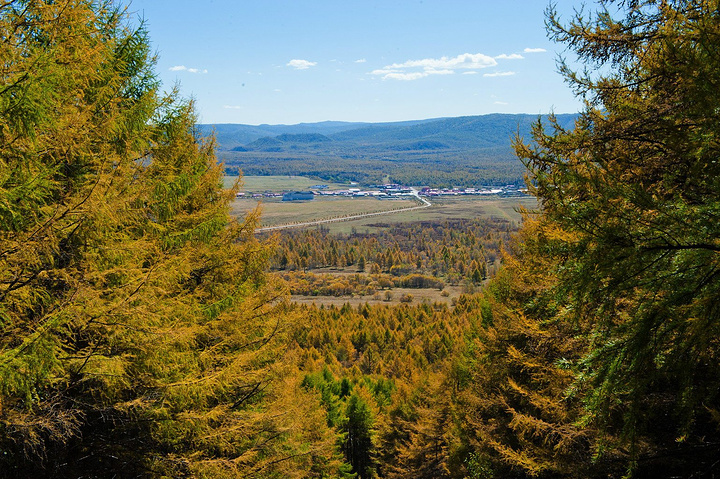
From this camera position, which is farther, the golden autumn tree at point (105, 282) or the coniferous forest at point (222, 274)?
the golden autumn tree at point (105, 282)

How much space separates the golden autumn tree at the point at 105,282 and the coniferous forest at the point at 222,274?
0.03m

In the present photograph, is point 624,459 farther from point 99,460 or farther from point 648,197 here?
point 99,460

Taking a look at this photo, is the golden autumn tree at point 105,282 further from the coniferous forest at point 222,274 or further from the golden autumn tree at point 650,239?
the golden autumn tree at point 650,239

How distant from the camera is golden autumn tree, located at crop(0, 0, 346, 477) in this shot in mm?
3572

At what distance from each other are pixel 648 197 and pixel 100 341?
4.95 m

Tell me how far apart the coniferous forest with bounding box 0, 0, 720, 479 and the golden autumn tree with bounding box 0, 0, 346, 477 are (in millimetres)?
25

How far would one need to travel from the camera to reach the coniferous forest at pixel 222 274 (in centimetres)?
332

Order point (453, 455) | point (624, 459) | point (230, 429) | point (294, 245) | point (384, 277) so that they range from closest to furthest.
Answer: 1. point (624, 459)
2. point (230, 429)
3. point (453, 455)
4. point (384, 277)
5. point (294, 245)

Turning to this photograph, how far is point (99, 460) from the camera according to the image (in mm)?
4602

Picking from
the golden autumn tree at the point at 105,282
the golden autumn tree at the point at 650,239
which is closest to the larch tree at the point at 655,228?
the golden autumn tree at the point at 650,239

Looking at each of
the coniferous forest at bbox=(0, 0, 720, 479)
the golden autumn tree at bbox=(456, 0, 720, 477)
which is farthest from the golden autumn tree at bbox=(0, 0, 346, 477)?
the golden autumn tree at bbox=(456, 0, 720, 477)

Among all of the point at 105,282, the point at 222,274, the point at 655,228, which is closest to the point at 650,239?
the point at 655,228

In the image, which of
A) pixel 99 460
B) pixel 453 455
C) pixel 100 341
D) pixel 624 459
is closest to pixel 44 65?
pixel 100 341

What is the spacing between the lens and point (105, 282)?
4.51m
